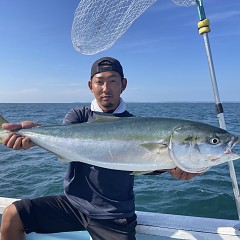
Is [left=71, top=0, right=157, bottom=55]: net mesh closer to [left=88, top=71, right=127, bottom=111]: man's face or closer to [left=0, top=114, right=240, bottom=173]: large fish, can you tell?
[left=88, top=71, right=127, bottom=111]: man's face

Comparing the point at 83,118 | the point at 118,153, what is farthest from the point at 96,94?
the point at 118,153

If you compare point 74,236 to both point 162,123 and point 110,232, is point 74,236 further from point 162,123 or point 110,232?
point 162,123

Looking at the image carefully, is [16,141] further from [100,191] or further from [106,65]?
[106,65]

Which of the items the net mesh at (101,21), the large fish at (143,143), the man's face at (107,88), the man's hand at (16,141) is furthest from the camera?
the net mesh at (101,21)

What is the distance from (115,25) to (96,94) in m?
1.50

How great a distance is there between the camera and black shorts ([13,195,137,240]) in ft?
12.3

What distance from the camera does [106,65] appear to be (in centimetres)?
404

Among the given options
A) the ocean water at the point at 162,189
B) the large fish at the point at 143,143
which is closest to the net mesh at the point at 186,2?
the large fish at the point at 143,143

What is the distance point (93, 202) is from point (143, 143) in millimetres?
1215

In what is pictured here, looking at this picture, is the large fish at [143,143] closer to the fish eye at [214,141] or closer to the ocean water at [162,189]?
the fish eye at [214,141]

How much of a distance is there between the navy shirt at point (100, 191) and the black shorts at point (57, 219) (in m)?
0.10

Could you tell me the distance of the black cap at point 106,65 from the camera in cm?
403

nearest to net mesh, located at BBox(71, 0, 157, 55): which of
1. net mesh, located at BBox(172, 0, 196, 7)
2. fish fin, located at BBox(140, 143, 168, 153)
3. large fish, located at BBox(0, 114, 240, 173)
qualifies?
net mesh, located at BBox(172, 0, 196, 7)

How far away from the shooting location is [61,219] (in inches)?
156
